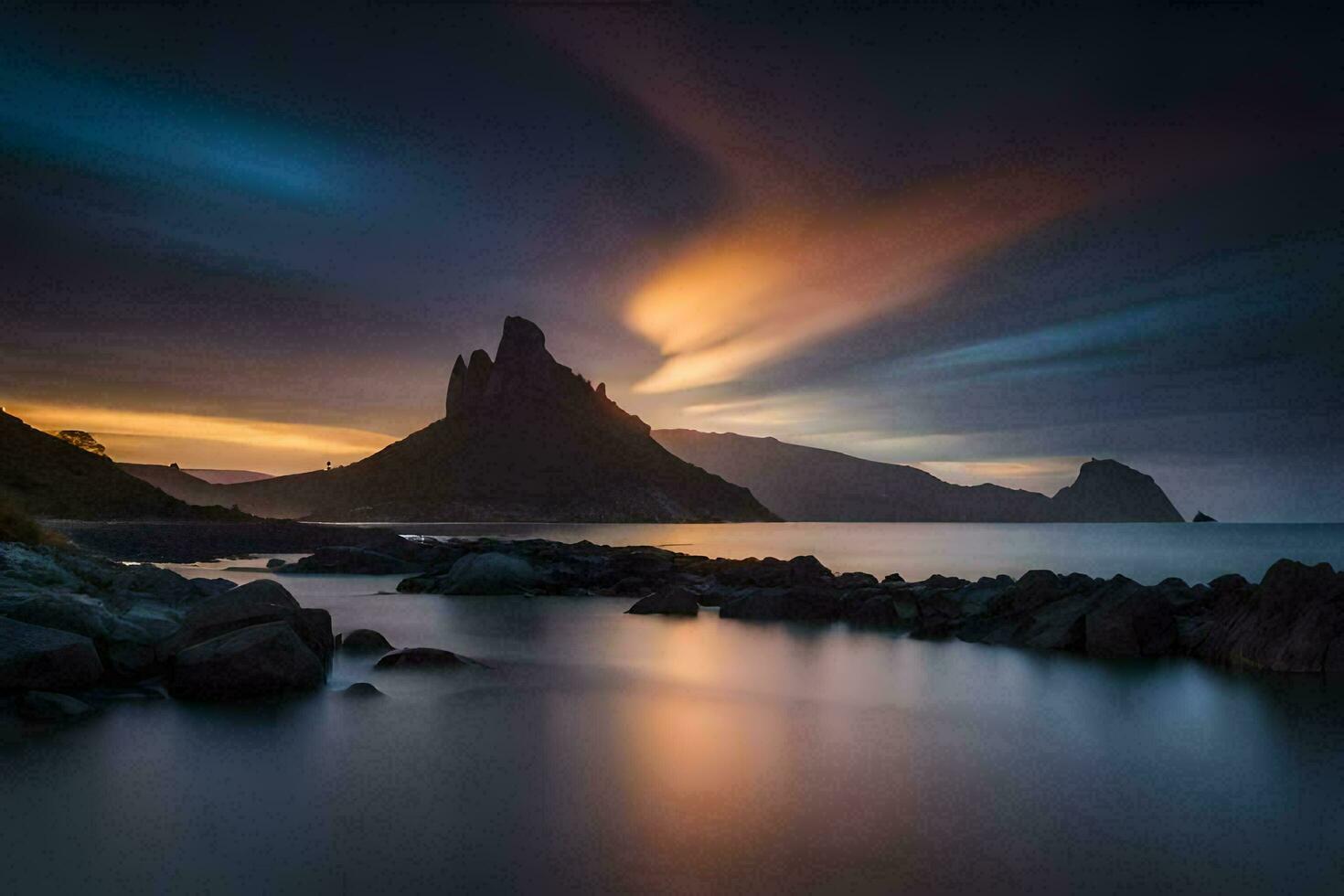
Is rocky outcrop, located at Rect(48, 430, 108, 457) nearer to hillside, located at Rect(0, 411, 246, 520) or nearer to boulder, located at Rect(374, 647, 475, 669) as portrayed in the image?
hillside, located at Rect(0, 411, 246, 520)

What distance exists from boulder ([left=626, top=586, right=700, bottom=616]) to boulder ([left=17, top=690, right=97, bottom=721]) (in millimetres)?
19352

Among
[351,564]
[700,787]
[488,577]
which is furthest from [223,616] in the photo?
[351,564]

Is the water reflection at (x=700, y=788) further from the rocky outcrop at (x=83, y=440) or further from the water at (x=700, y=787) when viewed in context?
the rocky outcrop at (x=83, y=440)

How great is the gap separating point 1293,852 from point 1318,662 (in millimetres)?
12135

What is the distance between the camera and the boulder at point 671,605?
2994 cm

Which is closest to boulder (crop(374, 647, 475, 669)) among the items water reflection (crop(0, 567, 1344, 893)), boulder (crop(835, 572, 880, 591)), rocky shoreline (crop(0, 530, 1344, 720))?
rocky shoreline (crop(0, 530, 1344, 720))

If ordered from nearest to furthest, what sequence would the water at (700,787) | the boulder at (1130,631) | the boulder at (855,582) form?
the water at (700,787), the boulder at (1130,631), the boulder at (855,582)

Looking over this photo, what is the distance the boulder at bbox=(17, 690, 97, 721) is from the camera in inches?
486

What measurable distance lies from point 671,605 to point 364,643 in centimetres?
1278

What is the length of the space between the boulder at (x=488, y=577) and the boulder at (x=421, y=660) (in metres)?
18.8

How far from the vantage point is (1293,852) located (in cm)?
816

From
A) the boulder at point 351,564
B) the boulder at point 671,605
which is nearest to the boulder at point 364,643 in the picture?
the boulder at point 671,605

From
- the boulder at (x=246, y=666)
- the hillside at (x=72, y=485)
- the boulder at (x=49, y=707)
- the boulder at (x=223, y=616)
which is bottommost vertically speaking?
the boulder at (x=49, y=707)

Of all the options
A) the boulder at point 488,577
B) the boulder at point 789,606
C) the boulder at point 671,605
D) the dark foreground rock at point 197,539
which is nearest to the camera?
the boulder at point 789,606
